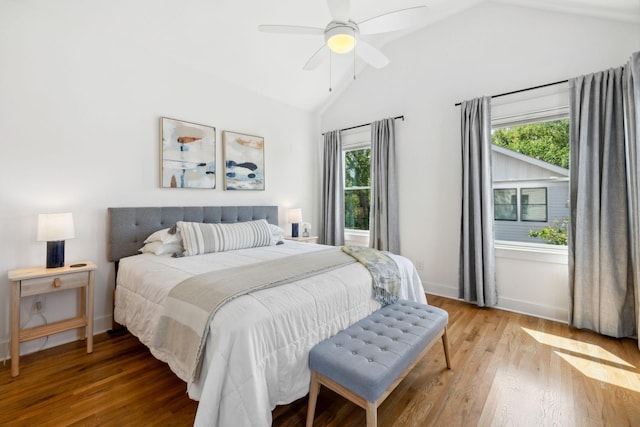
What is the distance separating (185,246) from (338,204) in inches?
99.7

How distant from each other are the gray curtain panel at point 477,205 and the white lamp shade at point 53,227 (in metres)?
3.84

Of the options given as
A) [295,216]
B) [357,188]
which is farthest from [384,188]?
[295,216]

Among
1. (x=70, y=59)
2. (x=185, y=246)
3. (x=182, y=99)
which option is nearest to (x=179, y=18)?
(x=182, y=99)

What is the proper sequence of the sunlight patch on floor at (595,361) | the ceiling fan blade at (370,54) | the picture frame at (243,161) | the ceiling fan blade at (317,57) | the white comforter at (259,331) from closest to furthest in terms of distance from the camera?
the white comforter at (259,331) → the sunlight patch on floor at (595,361) → the ceiling fan blade at (370,54) → the ceiling fan blade at (317,57) → the picture frame at (243,161)

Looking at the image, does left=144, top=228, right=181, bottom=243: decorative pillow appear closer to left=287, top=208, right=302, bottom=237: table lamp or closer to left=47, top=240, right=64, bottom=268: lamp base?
left=47, top=240, right=64, bottom=268: lamp base

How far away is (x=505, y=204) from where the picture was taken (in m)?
3.30

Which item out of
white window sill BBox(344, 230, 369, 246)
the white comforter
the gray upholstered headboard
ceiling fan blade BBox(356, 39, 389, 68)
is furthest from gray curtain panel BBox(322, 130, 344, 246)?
the white comforter

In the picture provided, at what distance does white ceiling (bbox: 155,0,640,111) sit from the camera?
2.74 metres

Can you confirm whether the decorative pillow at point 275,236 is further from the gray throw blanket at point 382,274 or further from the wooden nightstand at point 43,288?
the wooden nightstand at point 43,288

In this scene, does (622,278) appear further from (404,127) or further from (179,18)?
(179,18)

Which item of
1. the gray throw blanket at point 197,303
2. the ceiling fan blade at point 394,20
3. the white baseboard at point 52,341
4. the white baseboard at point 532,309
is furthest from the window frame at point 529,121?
the white baseboard at point 52,341

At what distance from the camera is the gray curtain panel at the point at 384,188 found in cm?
399

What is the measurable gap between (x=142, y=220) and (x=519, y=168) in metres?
4.07

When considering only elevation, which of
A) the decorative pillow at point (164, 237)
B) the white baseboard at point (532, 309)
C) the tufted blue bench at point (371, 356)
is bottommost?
the white baseboard at point (532, 309)
